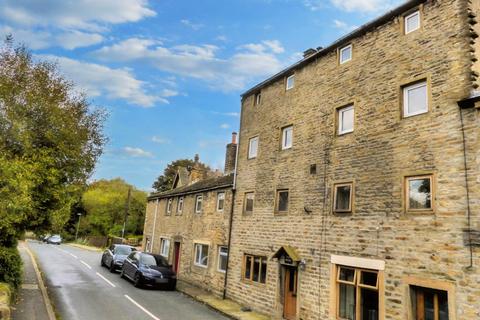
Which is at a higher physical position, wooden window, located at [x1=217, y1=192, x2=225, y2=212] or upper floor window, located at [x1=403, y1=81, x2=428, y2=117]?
upper floor window, located at [x1=403, y1=81, x2=428, y2=117]

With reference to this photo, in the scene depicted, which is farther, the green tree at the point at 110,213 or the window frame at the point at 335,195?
the green tree at the point at 110,213

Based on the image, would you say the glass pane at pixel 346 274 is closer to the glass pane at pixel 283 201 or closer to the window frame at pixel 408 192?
the window frame at pixel 408 192

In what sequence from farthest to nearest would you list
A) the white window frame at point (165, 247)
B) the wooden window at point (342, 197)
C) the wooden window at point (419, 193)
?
the white window frame at point (165, 247) < the wooden window at point (342, 197) < the wooden window at point (419, 193)

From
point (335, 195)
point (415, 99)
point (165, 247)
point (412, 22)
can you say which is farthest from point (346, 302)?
point (165, 247)

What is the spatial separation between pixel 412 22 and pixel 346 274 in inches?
317

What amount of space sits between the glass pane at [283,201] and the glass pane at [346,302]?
406 cm

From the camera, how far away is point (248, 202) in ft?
57.2

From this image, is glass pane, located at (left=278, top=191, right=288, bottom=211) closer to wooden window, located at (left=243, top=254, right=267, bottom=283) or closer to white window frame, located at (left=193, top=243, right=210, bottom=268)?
wooden window, located at (left=243, top=254, right=267, bottom=283)

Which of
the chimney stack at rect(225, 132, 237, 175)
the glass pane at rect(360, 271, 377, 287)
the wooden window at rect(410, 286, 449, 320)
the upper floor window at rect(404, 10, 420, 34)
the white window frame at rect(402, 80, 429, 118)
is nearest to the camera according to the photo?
the wooden window at rect(410, 286, 449, 320)

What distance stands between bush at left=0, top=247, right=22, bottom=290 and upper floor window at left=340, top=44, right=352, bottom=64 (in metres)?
14.3

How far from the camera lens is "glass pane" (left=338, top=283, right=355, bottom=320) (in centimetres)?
1123

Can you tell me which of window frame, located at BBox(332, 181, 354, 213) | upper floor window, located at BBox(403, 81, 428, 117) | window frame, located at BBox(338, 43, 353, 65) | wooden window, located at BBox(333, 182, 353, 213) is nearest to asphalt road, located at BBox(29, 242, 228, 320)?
window frame, located at BBox(332, 181, 354, 213)

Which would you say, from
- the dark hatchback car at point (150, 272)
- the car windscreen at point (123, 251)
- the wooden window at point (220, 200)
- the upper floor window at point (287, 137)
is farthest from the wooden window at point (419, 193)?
the car windscreen at point (123, 251)

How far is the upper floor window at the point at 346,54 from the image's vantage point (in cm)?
1312
